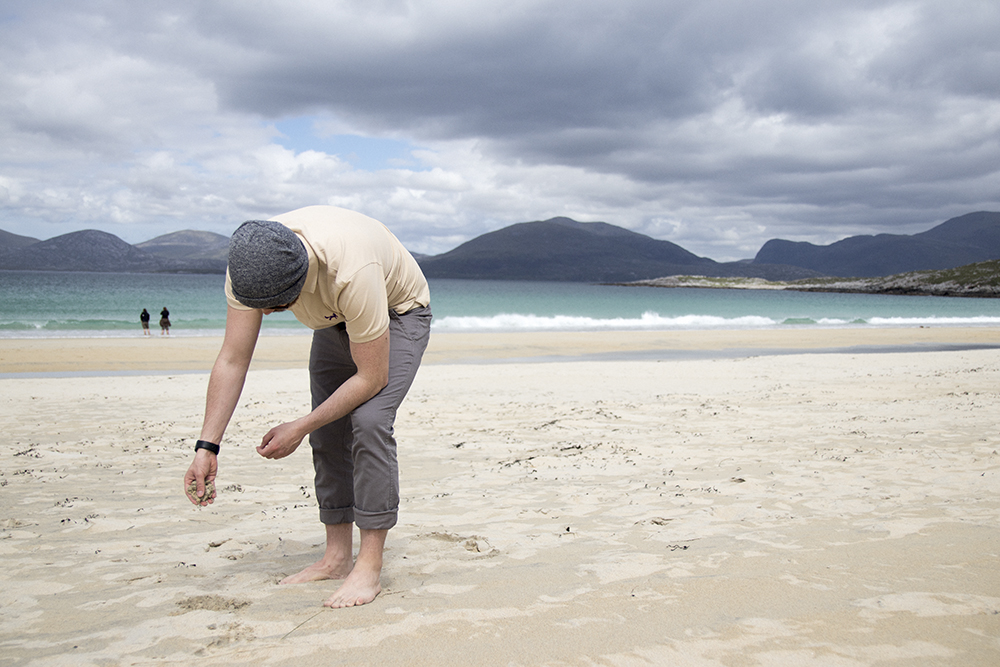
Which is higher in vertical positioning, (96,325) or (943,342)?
(96,325)

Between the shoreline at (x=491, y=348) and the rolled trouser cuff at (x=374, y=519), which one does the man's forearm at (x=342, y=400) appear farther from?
the shoreline at (x=491, y=348)

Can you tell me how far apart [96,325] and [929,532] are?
29524 millimetres

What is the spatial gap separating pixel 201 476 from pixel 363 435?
23.7 inches

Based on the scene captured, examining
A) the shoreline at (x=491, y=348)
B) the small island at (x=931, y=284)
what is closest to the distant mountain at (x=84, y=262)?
the small island at (x=931, y=284)

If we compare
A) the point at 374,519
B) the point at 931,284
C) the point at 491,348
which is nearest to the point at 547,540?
the point at 374,519

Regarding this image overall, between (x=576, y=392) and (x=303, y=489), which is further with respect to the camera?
(x=576, y=392)

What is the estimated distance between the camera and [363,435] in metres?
2.45

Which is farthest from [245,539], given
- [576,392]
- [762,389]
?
[762,389]

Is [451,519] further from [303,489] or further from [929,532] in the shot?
[929,532]

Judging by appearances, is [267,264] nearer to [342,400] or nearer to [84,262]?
[342,400]

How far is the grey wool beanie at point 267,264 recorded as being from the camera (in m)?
2.07

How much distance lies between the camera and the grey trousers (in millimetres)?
2469

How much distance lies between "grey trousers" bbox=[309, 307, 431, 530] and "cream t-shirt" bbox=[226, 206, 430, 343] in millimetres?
225

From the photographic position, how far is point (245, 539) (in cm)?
333
